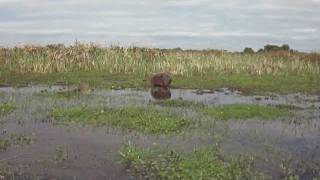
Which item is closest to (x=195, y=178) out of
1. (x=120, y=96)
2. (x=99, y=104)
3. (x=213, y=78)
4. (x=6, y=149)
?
(x=6, y=149)

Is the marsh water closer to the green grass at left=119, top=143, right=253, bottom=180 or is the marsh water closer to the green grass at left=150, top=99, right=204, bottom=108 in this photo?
the green grass at left=119, top=143, right=253, bottom=180

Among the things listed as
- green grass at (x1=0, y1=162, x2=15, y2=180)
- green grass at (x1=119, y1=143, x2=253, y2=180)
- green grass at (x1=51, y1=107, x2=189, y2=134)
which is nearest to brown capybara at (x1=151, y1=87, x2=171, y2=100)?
green grass at (x1=51, y1=107, x2=189, y2=134)

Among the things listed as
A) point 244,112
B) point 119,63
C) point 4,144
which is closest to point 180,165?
point 4,144

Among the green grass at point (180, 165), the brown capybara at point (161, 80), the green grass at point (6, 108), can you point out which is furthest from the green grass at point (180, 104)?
the green grass at point (180, 165)

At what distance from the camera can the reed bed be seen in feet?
112

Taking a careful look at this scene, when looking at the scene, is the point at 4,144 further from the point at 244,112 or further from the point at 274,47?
the point at 274,47

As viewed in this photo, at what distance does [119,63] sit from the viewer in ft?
120

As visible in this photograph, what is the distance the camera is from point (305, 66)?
3872 centimetres

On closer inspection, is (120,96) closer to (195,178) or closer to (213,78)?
(213,78)

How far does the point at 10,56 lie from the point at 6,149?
81.2 feet

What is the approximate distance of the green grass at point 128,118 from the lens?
16.4 m

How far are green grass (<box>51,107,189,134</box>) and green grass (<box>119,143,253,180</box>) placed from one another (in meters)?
2.88

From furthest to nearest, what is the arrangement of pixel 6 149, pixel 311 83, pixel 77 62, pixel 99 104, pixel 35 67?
pixel 77 62 < pixel 35 67 < pixel 311 83 < pixel 99 104 < pixel 6 149

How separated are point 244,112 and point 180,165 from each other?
8.19m
